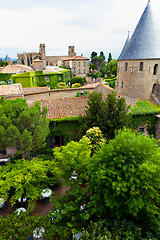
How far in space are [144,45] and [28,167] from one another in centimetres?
2016

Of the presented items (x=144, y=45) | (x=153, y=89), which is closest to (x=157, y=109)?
(x=153, y=89)

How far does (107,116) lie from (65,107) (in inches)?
234

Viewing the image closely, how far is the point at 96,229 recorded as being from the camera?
22.8 feet

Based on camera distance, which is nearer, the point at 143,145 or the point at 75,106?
the point at 143,145

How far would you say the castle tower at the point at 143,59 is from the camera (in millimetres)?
19656

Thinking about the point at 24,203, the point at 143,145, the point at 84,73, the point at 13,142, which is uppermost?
the point at 84,73

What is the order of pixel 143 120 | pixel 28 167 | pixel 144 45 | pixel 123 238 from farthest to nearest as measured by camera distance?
pixel 144 45 → pixel 143 120 → pixel 28 167 → pixel 123 238

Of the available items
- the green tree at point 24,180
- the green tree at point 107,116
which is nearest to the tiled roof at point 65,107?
the green tree at point 107,116

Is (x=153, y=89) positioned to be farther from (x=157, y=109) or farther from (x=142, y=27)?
(x=142, y=27)

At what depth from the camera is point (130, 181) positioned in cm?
685

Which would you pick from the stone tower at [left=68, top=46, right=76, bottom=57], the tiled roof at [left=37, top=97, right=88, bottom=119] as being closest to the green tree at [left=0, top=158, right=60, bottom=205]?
the tiled roof at [left=37, top=97, right=88, bottom=119]

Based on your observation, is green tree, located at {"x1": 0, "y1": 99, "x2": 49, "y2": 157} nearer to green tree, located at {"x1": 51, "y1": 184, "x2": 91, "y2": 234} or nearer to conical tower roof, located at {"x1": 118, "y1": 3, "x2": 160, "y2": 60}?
green tree, located at {"x1": 51, "y1": 184, "x2": 91, "y2": 234}

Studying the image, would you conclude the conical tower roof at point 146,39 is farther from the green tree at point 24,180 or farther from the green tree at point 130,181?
the green tree at point 24,180

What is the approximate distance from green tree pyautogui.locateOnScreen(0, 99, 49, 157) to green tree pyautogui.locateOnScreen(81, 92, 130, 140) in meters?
4.94
